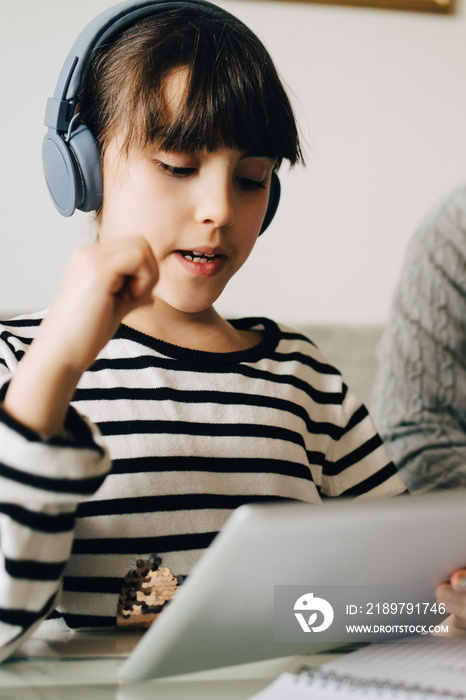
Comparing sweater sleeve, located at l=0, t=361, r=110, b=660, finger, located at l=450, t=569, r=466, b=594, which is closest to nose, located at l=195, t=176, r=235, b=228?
sweater sleeve, located at l=0, t=361, r=110, b=660

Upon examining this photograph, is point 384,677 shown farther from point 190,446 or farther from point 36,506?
point 190,446

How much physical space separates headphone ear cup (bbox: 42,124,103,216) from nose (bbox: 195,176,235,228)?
0.38ft

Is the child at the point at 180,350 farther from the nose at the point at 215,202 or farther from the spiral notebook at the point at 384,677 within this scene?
the spiral notebook at the point at 384,677

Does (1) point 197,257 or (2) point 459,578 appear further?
(1) point 197,257

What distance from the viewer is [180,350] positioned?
2.67 feet

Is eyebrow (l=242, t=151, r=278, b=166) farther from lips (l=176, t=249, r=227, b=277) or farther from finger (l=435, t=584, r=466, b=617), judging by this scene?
finger (l=435, t=584, r=466, b=617)

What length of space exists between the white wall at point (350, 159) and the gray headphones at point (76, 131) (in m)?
0.66

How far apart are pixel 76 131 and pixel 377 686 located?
0.57 m

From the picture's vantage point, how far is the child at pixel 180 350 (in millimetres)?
712

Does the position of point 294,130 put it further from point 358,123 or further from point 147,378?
point 358,123

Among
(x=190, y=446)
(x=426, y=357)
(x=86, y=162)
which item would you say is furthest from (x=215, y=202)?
(x=426, y=357)

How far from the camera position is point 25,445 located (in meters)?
0.48

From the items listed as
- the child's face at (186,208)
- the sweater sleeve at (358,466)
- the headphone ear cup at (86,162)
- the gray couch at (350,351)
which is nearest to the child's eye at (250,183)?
the child's face at (186,208)

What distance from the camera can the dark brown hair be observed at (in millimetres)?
724
